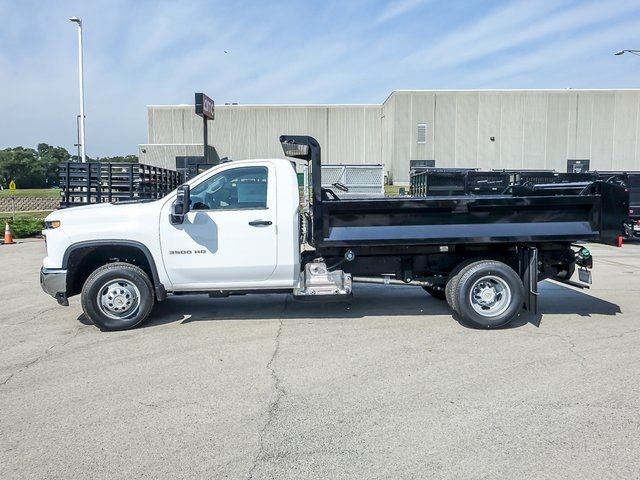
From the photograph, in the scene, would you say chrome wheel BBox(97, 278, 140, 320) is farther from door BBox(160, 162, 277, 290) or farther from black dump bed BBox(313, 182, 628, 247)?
black dump bed BBox(313, 182, 628, 247)

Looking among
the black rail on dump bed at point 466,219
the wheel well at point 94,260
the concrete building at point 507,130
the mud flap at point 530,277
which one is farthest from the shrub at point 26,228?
the concrete building at point 507,130

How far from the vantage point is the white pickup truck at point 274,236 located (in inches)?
256

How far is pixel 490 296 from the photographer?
263 inches

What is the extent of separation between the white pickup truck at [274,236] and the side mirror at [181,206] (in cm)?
3

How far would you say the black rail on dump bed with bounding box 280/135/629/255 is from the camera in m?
6.55

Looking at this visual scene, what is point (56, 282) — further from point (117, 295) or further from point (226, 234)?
point (226, 234)

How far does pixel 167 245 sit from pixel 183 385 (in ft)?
7.11

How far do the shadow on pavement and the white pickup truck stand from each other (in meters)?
0.49

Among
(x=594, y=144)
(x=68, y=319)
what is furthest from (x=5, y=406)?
(x=594, y=144)

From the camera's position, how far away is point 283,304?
316 inches

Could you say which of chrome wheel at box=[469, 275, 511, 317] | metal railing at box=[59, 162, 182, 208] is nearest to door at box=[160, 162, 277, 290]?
chrome wheel at box=[469, 275, 511, 317]

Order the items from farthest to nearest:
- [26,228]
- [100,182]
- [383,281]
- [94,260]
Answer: [26,228]
[100,182]
[383,281]
[94,260]

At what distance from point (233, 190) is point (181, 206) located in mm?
691

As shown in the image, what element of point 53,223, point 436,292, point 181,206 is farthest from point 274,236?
point 436,292
